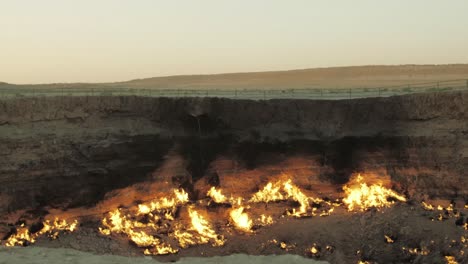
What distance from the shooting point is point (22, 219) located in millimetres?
21422

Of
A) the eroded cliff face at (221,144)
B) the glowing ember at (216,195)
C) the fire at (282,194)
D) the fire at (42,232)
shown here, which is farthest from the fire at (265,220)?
the fire at (42,232)

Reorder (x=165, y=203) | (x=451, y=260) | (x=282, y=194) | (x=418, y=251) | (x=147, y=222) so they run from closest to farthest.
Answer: (x=451, y=260) → (x=418, y=251) → (x=147, y=222) → (x=165, y=203) → (x=282, y=194)

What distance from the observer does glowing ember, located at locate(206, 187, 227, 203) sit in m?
25.3

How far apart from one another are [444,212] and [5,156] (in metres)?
20.4

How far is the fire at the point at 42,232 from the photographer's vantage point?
2076 centimetres

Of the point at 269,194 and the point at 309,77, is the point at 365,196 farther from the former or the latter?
the point at 309,77

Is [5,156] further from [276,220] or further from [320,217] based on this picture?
[320,217]

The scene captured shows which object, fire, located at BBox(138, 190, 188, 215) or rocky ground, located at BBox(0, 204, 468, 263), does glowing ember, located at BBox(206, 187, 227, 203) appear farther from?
fire, located at BBox(138, 190, 188, 215)

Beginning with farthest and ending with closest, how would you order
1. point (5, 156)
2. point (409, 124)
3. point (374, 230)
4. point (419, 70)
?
1. point (419, 70)
2. point (409, 124)
3. point (374, 230)
4. point (5, 156)

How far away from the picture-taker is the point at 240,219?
2497 cm

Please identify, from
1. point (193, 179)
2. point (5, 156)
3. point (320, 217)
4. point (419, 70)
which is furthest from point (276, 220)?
point (419, 70)

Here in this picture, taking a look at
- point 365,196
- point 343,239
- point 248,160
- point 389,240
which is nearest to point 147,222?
point 248,160

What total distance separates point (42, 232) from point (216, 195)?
345 inches

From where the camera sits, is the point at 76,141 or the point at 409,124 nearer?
the point at 76,141
